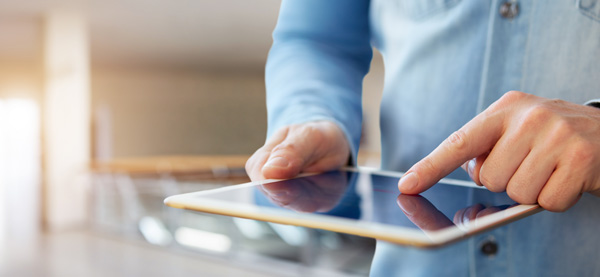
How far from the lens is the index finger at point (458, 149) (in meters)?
0.29

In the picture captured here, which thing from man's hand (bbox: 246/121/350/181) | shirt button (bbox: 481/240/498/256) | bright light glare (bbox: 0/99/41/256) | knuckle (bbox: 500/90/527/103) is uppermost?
knuckle (bbox: 500/90/527/103)

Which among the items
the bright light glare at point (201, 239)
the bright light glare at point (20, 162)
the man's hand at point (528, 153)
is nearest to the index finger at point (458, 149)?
the man's hand at point (528, 153)

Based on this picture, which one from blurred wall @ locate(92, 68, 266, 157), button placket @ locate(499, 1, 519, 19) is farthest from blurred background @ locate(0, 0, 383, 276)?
button placket @ locate(499, 1, 519, 19)

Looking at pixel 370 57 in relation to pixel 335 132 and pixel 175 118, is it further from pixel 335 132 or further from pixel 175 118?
pixel 175 118

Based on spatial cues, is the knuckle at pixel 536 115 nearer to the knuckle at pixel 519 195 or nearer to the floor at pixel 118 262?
the knuckle at pixel 519 195

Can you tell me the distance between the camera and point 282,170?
0.36 m

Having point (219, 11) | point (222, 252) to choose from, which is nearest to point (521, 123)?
point (222, 252)

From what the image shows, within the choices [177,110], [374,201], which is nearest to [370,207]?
[374,201]

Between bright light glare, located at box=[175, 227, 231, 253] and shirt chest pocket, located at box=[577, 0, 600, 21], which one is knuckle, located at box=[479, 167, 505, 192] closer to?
shirt chest pocket, located at box=[577, 0, 600, 21]

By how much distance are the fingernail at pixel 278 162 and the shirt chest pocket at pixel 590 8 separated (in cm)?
27

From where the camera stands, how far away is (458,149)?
0.96 feet

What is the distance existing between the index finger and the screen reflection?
0.01 metres

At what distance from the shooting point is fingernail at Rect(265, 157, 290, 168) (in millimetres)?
354

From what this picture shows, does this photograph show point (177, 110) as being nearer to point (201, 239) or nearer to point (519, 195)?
point (201, 239)
